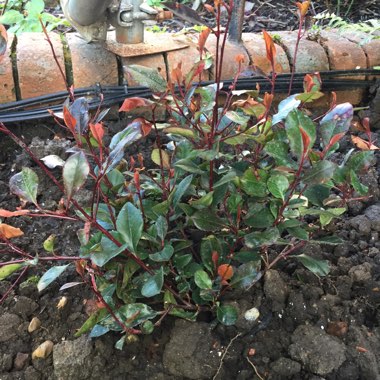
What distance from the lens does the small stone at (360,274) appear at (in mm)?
1331

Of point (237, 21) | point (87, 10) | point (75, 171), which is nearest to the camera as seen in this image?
point (75, 171)

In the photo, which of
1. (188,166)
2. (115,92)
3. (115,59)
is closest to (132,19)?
(115,59)

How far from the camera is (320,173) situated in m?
1.02

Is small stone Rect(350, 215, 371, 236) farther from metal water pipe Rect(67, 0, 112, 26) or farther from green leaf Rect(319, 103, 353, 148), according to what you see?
metal water pipe Rect(67, 0, 112, 26)

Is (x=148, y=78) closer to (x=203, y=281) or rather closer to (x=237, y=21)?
(x=203, y=281)

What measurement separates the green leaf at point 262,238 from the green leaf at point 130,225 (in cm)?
24

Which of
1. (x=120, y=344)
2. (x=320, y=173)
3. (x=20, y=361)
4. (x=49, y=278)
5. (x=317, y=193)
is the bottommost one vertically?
(x=20, y=361)

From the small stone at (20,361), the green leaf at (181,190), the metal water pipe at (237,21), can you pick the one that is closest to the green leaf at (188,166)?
the green leaf at (181,190)

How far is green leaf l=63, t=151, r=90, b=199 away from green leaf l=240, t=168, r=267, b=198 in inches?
14.3

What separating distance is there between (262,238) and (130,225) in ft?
0.91

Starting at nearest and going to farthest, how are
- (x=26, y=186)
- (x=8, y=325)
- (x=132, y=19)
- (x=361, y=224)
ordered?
1. (x=26, y=186)
2. (x=8, y=325)
3. (x=361, y=224)
4. (x=132, y=19)

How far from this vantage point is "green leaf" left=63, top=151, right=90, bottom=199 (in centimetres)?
92

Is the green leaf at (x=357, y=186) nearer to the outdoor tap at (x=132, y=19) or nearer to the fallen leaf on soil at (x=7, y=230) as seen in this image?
the fallen leaf on soil at (x=7, y=230)

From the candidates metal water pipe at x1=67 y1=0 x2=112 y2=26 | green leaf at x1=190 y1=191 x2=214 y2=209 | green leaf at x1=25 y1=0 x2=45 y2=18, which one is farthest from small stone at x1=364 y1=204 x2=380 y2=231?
green leaf at x1=25 y1=0 x2=45 y2=18
